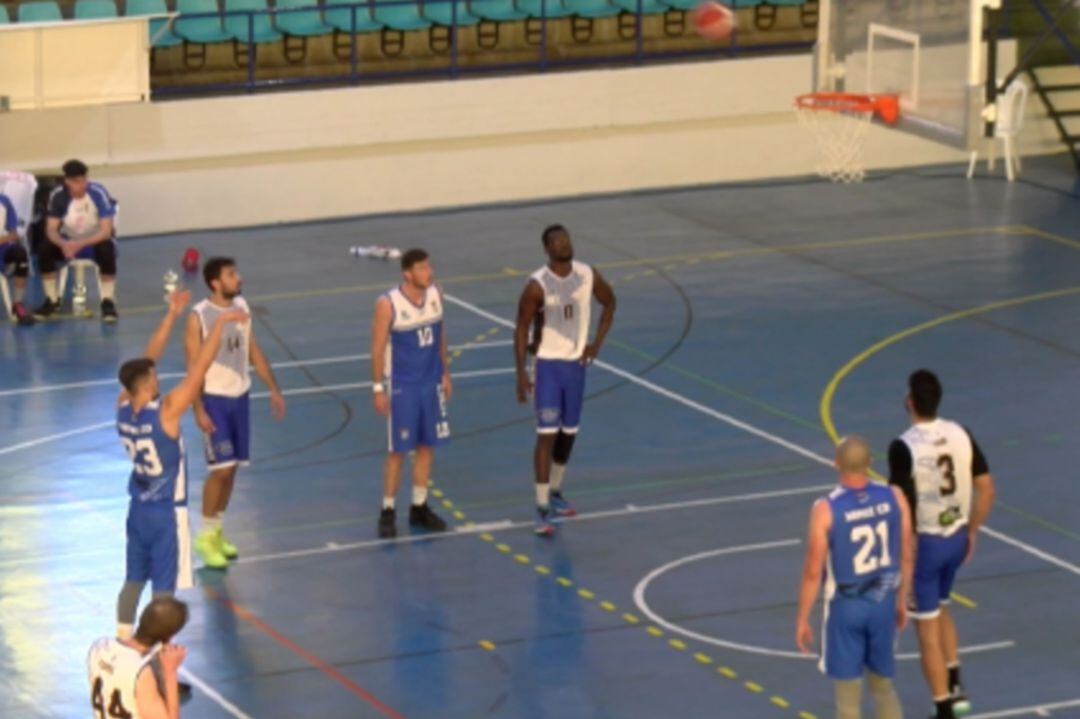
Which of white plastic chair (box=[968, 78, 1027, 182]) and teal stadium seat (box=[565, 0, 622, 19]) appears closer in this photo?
white plastic chair (box=[968, 78, 1027, 182])

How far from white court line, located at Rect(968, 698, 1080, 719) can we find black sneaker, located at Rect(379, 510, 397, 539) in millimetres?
4987

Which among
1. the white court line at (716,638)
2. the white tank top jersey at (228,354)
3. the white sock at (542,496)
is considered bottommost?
the white court line at (716,638)

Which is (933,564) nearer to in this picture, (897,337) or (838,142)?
(897,337)

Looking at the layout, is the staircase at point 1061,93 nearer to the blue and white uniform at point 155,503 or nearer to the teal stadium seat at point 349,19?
the teal stadium seat at point 349,19

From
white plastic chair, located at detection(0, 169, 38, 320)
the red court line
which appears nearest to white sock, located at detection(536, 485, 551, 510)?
the red court line

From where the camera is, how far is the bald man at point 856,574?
1226cm

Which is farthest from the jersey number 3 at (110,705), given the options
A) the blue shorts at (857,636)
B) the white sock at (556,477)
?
the white sock at (556,477)

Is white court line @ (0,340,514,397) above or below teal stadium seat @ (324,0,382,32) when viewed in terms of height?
below

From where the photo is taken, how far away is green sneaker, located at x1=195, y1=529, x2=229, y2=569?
16.4m

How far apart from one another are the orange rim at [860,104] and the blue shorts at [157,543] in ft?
31.6

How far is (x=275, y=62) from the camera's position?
98.4 feet

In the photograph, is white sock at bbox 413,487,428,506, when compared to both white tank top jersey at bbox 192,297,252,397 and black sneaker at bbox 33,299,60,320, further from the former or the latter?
black sneaker at bbox 33,299,60,320

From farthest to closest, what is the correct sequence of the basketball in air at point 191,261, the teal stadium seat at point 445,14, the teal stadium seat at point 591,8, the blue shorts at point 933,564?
the teal stadium seat at point 591,8, the teal stadium seat at point 445,14, the basketball in air at point 191,261, the blue shorts at point 933,564

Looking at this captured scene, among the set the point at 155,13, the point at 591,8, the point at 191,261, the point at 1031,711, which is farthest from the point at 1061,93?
the point at 1031,711
